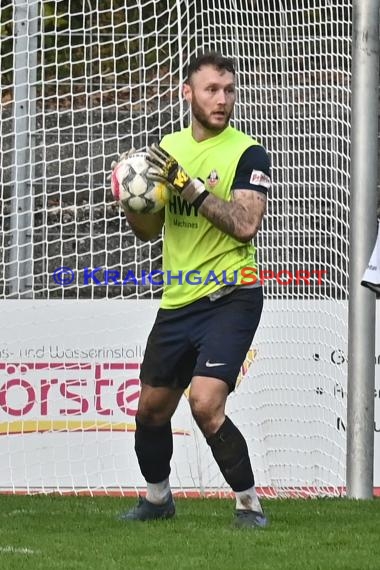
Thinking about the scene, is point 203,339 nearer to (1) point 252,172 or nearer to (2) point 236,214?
(2) point 236,214

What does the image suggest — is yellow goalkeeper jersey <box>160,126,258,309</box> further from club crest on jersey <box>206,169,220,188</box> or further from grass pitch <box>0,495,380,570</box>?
grass pitch <box>0,495,380,570</box>

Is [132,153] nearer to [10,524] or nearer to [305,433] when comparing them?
[10,524]

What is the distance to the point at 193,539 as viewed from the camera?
6105mm

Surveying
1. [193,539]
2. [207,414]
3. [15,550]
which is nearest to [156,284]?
[207,414]

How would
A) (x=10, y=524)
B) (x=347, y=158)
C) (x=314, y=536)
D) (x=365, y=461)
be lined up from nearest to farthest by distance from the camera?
(x=314, y=536) < (x=10, y=524) < (x=365, y=461) < (x=347, y=158)

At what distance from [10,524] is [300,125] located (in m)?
3.61

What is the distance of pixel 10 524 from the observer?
6.80 metres

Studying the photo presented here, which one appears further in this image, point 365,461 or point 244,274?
point 365,461

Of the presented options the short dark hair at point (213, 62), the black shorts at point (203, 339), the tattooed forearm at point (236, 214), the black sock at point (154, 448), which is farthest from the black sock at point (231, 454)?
the short dark hair at point (213, 62)

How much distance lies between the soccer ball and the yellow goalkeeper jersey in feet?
Result: 0.41

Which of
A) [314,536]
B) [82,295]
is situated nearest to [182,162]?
[314,536]

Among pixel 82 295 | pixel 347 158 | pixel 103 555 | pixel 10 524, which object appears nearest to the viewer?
pixel 103 555

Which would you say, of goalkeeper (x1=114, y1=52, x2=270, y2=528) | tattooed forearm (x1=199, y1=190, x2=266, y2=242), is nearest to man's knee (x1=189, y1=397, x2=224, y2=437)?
goalkeeper (x1=114, y1=52, x2=270, y2=528)

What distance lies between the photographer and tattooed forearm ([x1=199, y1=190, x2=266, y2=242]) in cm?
620
